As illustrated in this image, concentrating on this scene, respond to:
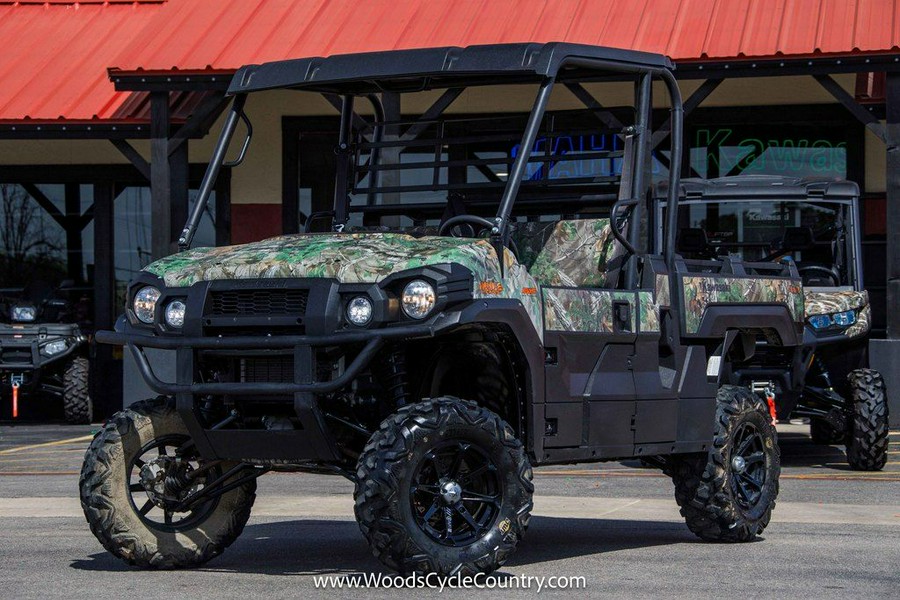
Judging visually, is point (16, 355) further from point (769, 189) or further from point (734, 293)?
point (734, 293)

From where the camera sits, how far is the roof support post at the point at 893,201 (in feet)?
Answer: 58.6

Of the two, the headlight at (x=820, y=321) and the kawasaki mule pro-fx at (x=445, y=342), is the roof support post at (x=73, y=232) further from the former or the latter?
the kawasaki mule pro-fx at (x=445, y=342)

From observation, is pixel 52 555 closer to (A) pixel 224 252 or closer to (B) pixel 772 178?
(A) pixel 224 252

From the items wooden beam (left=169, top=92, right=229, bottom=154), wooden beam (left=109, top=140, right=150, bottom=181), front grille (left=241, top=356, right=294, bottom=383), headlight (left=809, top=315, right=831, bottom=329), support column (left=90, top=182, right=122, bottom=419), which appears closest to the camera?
front grille (left=241, top=356, right=294, bottom=383)

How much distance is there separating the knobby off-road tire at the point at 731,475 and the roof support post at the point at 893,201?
27.9ft

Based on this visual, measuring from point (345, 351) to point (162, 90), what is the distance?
41.3 ft

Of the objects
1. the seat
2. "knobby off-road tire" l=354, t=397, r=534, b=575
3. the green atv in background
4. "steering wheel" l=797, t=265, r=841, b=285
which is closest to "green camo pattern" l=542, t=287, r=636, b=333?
the seat

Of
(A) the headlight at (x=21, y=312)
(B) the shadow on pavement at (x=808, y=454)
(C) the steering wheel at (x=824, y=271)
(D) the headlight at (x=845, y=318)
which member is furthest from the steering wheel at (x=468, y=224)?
(A) the headlight at (x=21, y=312)

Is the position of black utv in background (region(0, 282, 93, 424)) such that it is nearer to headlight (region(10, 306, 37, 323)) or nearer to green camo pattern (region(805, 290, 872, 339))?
headlight (region(10, 306, 37, 323))

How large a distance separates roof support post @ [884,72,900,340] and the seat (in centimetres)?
953

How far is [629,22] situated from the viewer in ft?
65.2

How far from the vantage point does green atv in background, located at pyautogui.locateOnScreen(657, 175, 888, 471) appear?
13812 millimetres

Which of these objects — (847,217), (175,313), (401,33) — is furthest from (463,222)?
(401,33)

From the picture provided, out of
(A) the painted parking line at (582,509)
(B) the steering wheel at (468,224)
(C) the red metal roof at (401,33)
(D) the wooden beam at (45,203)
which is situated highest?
(C) the red metal roof at (401,33)
